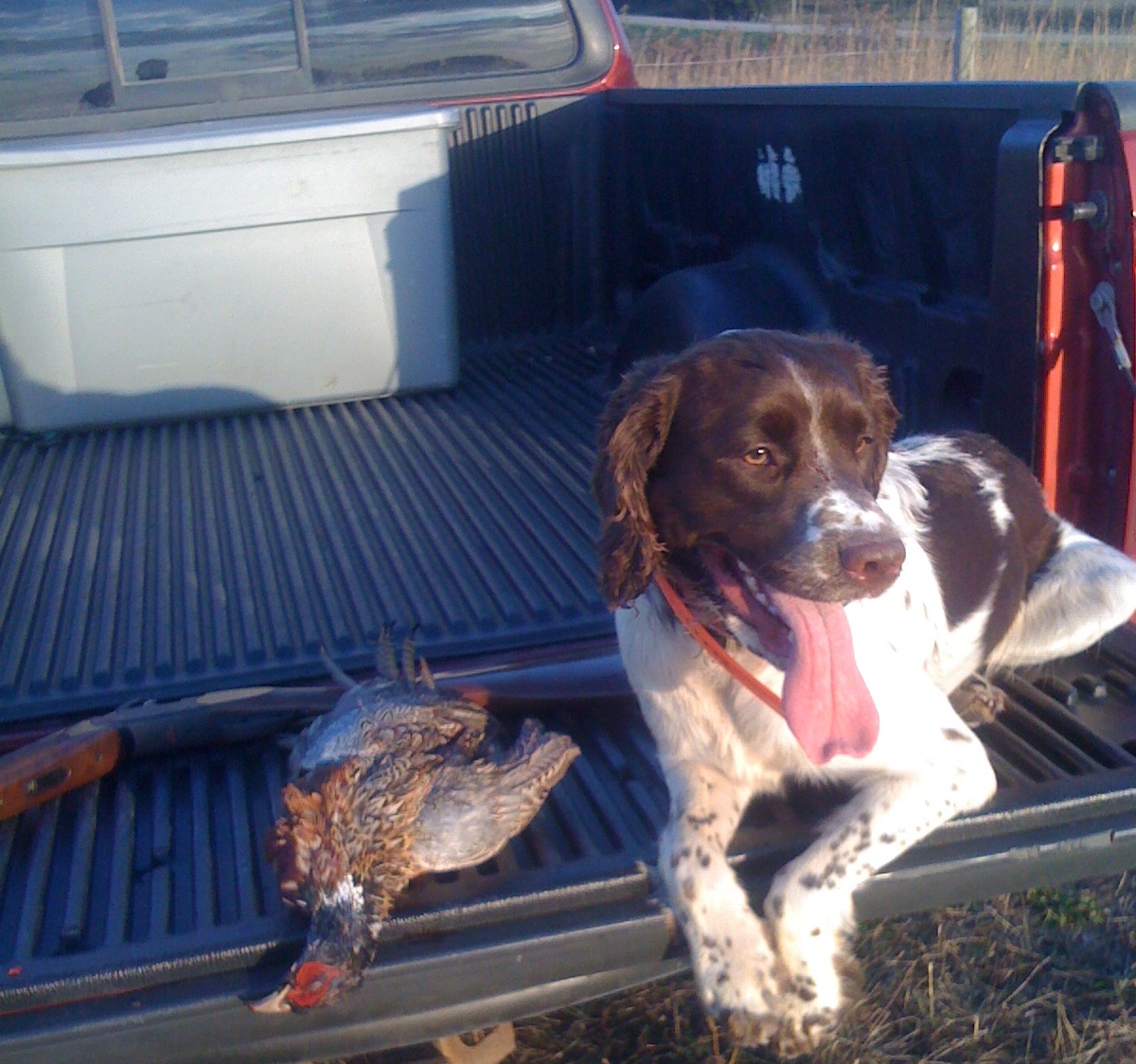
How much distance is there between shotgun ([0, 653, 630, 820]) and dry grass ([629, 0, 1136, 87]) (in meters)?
7.89

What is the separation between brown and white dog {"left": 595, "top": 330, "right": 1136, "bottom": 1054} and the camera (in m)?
2.33

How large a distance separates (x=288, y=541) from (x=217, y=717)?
1134mm

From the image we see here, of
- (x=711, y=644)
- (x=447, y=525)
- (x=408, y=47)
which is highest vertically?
(x=408, y=47)

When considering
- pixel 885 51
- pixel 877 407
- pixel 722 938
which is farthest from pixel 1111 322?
pixel 885 51

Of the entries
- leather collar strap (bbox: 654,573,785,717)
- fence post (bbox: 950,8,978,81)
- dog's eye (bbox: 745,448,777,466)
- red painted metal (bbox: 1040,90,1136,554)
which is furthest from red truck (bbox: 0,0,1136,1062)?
fence post (bbox: 950,8,978,81)

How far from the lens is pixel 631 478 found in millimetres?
2492

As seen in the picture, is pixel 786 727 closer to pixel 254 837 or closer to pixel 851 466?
pixel 851 466

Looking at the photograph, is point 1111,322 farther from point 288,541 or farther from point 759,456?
point 288,541

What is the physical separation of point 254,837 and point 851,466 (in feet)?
4.17

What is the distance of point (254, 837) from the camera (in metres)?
2.47

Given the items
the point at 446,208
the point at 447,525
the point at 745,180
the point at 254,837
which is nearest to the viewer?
the point at 254,837

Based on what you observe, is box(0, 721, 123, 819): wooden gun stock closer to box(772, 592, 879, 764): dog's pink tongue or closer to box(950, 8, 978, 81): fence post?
box(772, 592, 879, 764): dog's pink tongue

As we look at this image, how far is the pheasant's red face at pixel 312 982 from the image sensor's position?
6.61 ft

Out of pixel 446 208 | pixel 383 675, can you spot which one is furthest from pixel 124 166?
pixel 383 675
